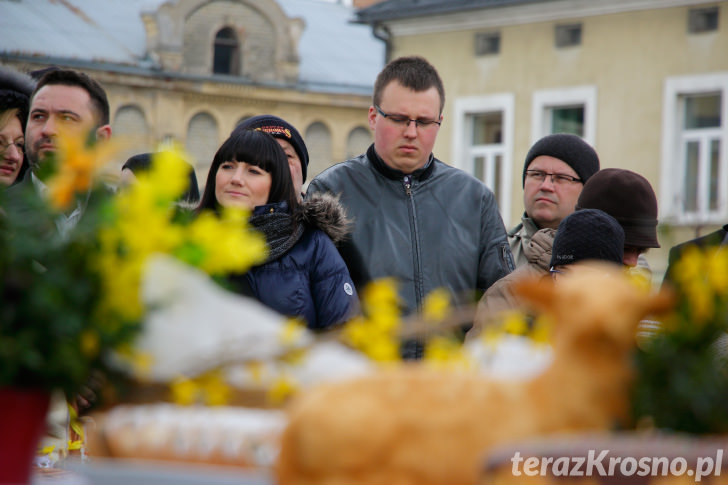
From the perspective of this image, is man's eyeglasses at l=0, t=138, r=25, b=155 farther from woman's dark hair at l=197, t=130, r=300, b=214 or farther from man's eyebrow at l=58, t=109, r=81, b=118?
woman's dark hair at l=197, t=130, r=300, b=214

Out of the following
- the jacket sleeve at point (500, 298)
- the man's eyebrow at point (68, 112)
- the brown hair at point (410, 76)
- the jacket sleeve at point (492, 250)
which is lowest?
the jacket sleeve at point (500, 298)

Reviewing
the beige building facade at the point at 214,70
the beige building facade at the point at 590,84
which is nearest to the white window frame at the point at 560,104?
the beige building facade at the point at 590,84

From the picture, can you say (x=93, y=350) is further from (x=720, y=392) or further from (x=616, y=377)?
(x=720, y=392)

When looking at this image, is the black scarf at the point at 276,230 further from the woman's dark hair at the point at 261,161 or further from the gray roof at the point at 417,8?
the gray roof at the point at 417,8

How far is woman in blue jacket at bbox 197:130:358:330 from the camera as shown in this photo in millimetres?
3891

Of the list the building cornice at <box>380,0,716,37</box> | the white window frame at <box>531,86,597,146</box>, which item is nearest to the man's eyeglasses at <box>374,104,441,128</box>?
the building cornice at <box>380,0,716,37</box>

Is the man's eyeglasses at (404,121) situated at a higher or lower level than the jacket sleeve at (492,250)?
higher

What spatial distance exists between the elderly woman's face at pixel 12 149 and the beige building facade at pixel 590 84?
13.6m

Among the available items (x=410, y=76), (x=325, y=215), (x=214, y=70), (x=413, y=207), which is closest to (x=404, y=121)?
(x=410, y=76)

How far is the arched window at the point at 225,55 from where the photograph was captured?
31.1 metres

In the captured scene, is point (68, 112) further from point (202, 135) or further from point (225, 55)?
point (225, 55)

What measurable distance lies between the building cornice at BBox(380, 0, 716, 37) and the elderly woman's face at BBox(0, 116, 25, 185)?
16.2 meters

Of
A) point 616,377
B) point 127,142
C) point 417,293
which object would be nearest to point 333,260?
point 417,293

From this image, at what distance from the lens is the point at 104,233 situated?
4.86 feet
